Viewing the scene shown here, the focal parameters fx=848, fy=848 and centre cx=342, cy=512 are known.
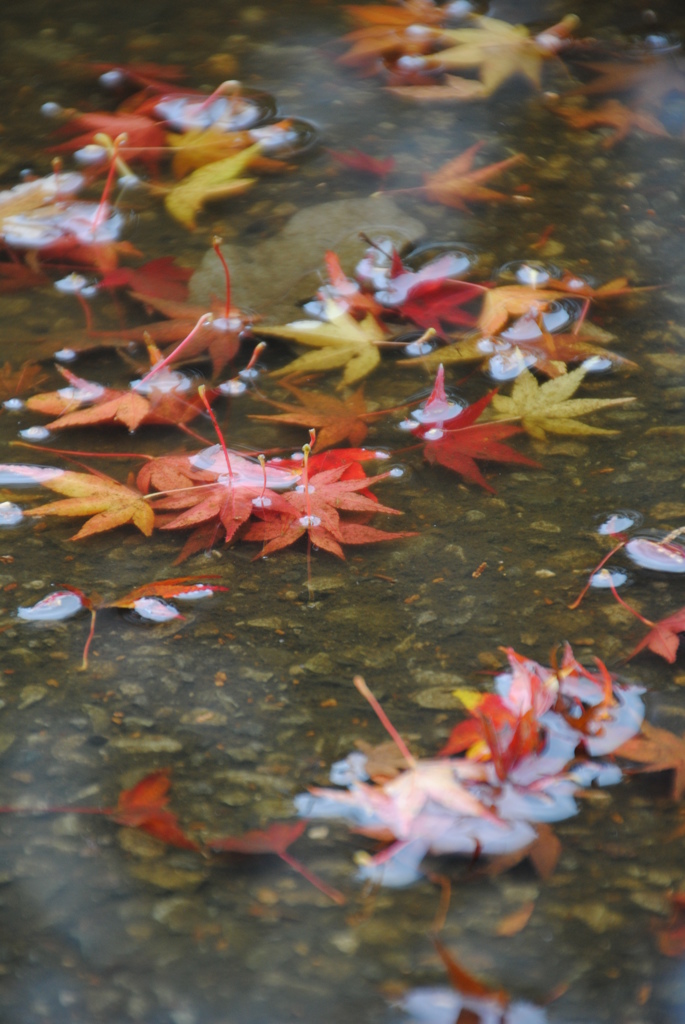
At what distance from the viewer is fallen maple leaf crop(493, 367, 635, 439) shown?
1.40 meters

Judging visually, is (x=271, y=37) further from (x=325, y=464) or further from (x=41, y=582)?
(x=41, y=582)

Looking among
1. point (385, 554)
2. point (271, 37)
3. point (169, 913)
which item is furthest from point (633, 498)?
point (271, 37)

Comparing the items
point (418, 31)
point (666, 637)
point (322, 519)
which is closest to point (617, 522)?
point (666, 637)

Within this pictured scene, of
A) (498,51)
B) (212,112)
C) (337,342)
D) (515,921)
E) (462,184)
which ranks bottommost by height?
(515,921)

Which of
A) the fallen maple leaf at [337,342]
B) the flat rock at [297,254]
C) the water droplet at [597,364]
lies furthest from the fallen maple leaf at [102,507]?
the water droplet at [597,364]

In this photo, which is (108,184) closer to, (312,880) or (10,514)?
(10,514)

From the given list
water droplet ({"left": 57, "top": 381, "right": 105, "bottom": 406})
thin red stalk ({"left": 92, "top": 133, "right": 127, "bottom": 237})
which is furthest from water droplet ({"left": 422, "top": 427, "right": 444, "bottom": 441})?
thin red stalk ({"left": 92, "top": 133, "right": 127, "bottom": 237})

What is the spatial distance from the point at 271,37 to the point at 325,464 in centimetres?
173

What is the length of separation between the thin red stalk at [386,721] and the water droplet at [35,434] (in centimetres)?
69

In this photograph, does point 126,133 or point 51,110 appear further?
point 51,110

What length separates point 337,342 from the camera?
155 centimetres

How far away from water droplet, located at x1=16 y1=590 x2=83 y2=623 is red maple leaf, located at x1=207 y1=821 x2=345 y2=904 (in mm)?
398

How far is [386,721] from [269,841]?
20 centimetres

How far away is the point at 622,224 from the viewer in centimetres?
182
